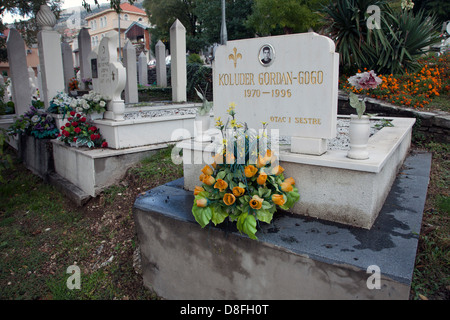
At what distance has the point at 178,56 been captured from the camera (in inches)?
315

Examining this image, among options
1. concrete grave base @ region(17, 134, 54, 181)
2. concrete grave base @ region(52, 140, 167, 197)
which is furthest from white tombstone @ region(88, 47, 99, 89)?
concrete grave base @ region(17, 134, 54, 181)

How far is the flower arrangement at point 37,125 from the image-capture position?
6594 mm

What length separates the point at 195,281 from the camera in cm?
292

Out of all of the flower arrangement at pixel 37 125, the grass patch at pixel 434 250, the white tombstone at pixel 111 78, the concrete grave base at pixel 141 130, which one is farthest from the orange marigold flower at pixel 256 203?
the flower arrangement at pixel 37 125

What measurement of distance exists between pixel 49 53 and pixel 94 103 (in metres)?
1.92

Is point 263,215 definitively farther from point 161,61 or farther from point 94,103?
point 161,61

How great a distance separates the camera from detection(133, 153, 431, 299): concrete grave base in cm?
215

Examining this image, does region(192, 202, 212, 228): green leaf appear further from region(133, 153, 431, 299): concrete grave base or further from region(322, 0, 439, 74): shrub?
region(322, 0, 439, 74): shrub

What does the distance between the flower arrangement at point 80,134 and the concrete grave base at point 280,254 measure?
2637 millimetres

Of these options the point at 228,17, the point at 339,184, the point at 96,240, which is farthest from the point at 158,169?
the point at 228,17

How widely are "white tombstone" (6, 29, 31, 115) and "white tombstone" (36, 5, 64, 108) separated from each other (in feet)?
5.30

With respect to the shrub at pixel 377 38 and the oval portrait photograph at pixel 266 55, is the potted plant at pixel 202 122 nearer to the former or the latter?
the oval portrait photograph at pixel 266 55
